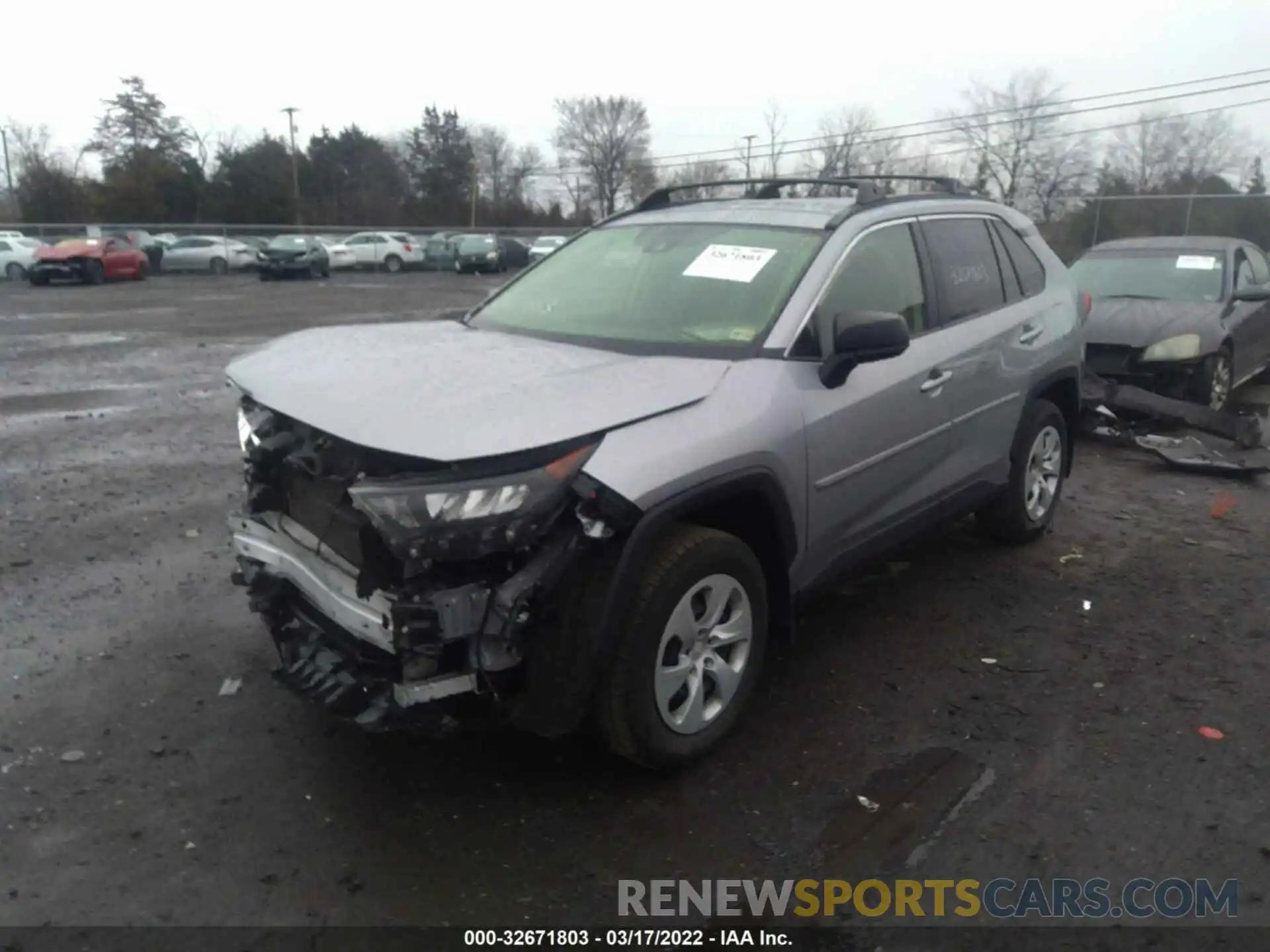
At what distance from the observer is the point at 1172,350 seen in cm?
859

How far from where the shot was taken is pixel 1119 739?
3754 mm

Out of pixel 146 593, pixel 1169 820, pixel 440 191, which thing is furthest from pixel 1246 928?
pixel 440 191

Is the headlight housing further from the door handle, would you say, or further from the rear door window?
the door handle

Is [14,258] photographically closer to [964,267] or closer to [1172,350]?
[1172,350]

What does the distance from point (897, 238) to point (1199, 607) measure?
2.32 m

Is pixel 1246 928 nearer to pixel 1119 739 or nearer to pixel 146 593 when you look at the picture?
pixel 1119 739

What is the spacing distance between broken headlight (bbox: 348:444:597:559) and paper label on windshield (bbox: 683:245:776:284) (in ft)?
5.34

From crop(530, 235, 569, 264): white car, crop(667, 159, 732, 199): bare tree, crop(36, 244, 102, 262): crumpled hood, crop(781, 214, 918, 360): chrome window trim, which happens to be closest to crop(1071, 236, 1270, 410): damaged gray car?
crop(781, 214, 918, 360): chrome window trim

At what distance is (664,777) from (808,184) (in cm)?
292

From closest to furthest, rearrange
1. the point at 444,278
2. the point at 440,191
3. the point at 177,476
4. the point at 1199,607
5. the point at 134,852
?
the point at 134,852
the point at 1199,607
the point at 177,476
the point at 444,278
the point at 440,191

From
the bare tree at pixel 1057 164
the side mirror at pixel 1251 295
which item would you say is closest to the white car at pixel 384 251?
the bare tree at pixel 1057 164

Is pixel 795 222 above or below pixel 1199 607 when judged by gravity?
above

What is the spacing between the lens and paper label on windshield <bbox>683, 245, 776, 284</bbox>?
416cm

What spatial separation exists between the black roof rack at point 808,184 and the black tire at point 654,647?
1.94 metres
